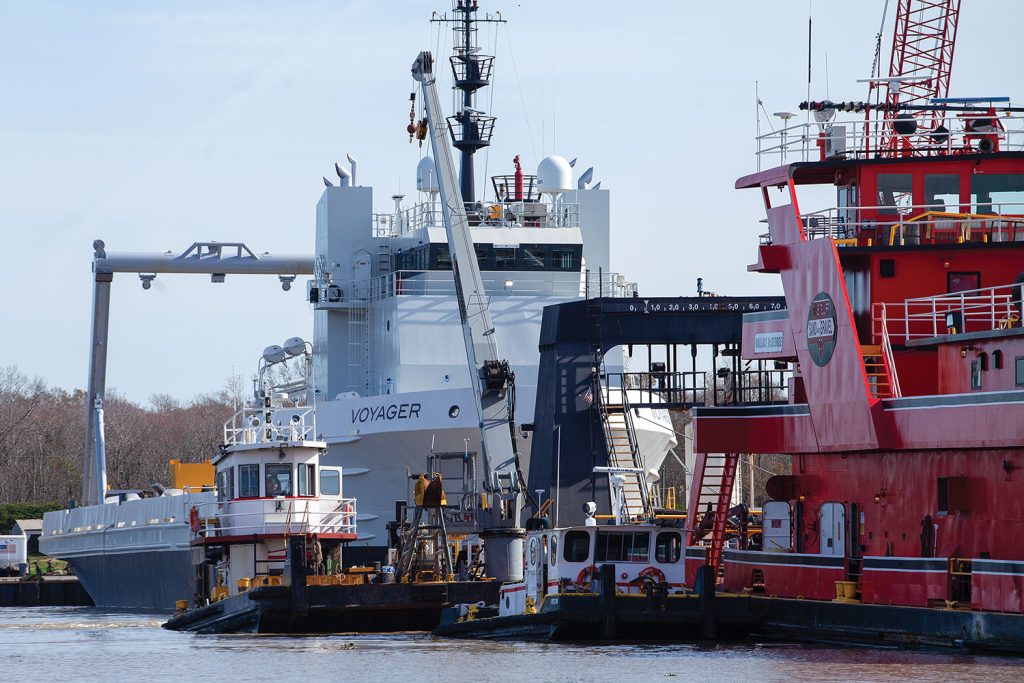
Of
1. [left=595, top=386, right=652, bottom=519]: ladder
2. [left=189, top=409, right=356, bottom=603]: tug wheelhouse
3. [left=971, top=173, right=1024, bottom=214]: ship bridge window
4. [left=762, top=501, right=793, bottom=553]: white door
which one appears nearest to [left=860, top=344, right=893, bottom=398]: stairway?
[left=971, top=173, right=1024, bottom=214]: ship bridge window

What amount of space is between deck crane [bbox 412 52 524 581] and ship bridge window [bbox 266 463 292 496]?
5.09 meters

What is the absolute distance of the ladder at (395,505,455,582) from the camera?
42031mm

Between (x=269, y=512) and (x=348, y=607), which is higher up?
(x=269, y=512)

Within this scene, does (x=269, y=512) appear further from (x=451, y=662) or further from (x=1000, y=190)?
(x=1000, y=190)

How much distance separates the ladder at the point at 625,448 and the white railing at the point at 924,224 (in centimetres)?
958

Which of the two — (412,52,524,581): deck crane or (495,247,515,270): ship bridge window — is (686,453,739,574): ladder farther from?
(495,247,515,270): ship bridge window

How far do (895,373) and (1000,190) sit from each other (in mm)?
4673

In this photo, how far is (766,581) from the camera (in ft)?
115

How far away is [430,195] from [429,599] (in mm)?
26597

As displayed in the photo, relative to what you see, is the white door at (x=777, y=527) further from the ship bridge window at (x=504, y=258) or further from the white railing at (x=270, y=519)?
the ship bridge window at (x=504, y=258)

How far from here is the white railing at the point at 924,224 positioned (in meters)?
33.5

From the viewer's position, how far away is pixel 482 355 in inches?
2031

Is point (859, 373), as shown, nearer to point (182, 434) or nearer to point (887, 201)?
point (887, 201)

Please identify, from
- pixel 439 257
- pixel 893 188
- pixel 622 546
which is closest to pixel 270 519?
pixel 622 546
